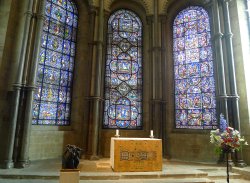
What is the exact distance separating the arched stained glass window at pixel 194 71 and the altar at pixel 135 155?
352 cm

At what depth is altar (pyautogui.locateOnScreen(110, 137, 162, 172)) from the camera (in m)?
6.79

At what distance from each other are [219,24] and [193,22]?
177 centimetres

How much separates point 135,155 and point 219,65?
5.28 m

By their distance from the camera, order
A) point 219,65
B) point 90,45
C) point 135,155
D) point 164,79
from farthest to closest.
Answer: point 164,79 < point 90,45 < point 219,65 < point 135,155

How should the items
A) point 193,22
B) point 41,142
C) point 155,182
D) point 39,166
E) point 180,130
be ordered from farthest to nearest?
point 193,22 → point 180,130 → point 41,142 → point 39,166 → point 155,182

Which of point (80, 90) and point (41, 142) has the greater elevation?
point (80, 90)

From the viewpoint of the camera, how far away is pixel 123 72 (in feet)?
35.9

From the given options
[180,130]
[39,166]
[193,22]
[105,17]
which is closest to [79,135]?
[39,166]

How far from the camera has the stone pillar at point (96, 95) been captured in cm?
928

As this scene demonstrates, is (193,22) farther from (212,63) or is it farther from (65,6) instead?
(65,6)

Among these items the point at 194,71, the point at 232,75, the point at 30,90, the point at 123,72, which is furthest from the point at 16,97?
the point at 232,75

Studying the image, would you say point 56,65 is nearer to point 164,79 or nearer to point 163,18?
point 164,79

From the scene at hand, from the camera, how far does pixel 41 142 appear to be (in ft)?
28.3

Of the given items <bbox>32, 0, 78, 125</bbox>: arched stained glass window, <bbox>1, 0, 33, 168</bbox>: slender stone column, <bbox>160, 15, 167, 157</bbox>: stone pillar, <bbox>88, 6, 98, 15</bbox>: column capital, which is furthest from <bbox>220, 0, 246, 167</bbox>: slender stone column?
<bbox>1, 0, 33, 168</bbox>: slender stone column
